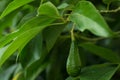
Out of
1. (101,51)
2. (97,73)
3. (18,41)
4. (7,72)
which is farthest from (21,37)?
(7,72)

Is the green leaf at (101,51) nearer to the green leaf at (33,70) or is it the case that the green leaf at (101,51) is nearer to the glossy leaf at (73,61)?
the green leaf at (33,70)

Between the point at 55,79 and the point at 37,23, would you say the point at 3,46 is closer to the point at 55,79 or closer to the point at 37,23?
the point at 37,23

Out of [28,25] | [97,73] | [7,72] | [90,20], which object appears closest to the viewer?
[90,20]

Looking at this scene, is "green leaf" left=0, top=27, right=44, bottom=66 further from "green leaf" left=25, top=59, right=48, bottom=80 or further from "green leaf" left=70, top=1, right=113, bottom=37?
"green leaf" left=25, top=59, right=48, bottom=80

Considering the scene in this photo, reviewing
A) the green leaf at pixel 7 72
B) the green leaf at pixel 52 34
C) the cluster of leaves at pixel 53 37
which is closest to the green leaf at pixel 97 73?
the cluster of leaves at pixel 53 37

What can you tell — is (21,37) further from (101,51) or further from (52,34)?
(101,51)

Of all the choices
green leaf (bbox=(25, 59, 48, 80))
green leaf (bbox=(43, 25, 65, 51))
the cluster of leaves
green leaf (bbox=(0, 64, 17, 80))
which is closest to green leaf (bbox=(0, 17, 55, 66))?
the cluster of leaves

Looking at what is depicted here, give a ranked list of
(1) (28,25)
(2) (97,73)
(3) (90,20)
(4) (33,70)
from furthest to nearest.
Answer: (4) (33,70) → (2) (97,73) → (1) (28,25) → (3) (90,20)

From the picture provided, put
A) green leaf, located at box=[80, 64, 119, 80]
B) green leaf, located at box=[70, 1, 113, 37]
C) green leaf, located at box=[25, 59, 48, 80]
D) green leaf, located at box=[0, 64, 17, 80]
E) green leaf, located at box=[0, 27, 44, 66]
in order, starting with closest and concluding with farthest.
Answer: green leaf, located at box=[70, 1, 113, 37] < green leaf, located at box=[0, 27, 44, 66] < green leaf, located at box=[80, 64, 119, 80] < green leaf, located at box=[25, 59, 48, 80] < green leaf, located at box=[0, 64, 17, 80]

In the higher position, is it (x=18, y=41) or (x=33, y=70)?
(x=18, y=41)
